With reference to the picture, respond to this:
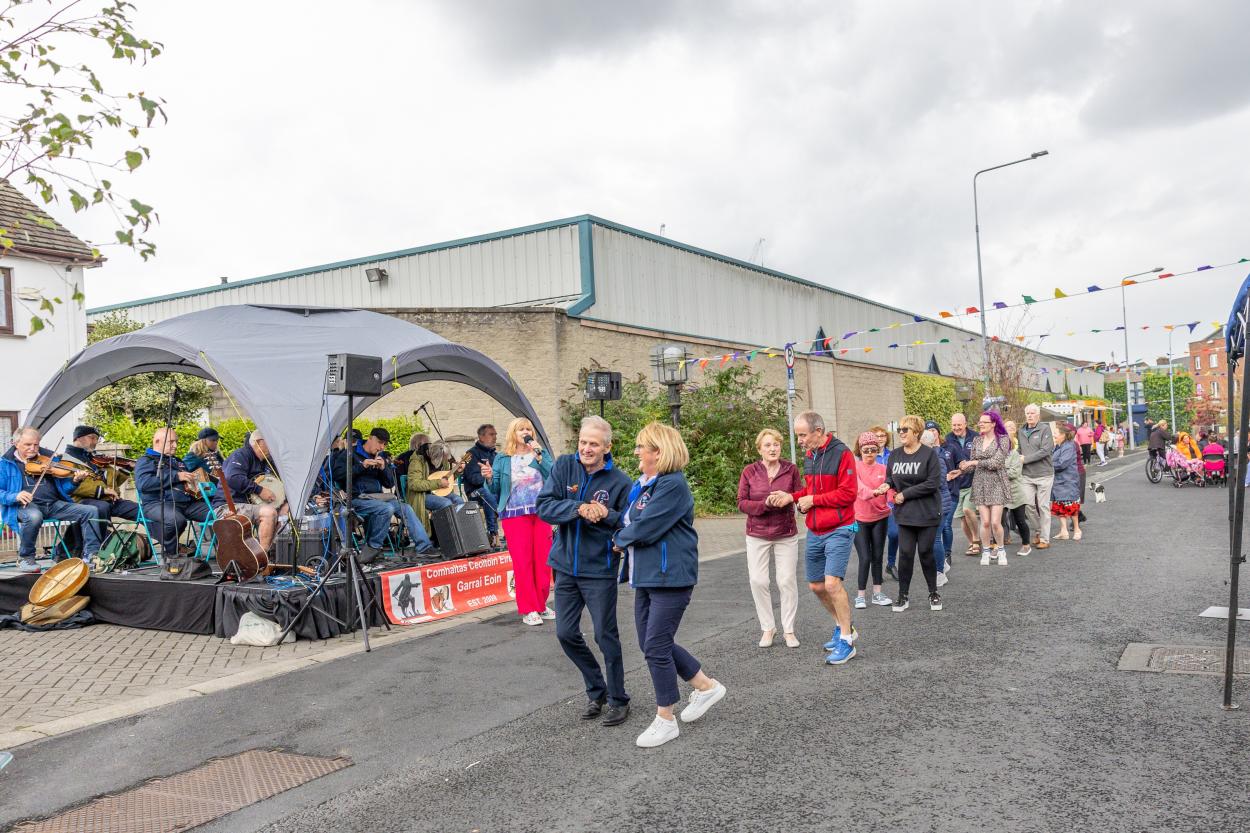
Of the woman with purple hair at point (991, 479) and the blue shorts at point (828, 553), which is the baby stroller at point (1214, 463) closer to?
the woman with purple hair at point (991, 479)

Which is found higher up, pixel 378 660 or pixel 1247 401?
pixel 1247 401

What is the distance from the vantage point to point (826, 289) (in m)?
32.8

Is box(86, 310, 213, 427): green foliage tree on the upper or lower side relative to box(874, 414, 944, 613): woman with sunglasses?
upper

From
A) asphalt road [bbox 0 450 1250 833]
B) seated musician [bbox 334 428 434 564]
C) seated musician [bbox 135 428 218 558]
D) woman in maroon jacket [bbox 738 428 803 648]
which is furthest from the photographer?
seated musician [bbox 334 428 434 564]

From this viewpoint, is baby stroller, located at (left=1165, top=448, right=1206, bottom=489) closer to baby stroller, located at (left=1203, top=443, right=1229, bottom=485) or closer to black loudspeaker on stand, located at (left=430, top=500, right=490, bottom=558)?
baby stroller, located at (left=1203, top=443, right=1229, bottom=485)

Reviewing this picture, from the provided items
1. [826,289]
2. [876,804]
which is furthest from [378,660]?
[826,289]

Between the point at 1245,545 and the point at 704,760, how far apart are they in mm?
10411

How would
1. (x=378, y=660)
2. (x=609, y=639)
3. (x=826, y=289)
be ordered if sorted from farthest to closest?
1. (x=826, y=289)
2. (x=378, y=660)
3. (x=609, y=639)

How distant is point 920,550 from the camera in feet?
26.8

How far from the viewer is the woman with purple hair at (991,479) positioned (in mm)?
10977

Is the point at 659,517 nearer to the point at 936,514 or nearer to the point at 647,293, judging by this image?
the point at 936,514

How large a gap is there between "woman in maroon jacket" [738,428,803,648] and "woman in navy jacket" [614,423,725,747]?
5.41 feet

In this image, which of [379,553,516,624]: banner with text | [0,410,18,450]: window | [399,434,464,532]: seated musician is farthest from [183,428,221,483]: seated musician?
[0,410,18,450]: window

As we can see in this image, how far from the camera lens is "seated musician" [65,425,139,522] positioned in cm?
1055
